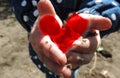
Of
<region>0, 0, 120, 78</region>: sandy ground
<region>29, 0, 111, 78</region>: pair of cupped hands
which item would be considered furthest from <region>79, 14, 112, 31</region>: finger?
<region>0, 0, 120, 78</region>: sandy ground

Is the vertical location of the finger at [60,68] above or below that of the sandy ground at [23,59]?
above

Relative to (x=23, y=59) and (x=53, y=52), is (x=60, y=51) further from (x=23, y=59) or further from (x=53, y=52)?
(x=23, y=59)

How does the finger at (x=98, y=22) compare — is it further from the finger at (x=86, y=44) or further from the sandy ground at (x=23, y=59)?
the sandy ground at (x=23, y=59)

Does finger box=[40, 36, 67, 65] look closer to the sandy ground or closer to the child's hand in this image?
the child's hand

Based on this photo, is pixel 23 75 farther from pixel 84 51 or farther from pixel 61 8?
pixel 84 51

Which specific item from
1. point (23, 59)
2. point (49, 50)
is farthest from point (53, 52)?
point (23, 59)

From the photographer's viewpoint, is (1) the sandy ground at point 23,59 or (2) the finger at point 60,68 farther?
(1) the sandy ground at point 23,59

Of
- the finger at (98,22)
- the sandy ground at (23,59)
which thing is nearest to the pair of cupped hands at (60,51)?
the finger at (98,22)

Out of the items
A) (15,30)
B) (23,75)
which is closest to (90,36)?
(23,75)
